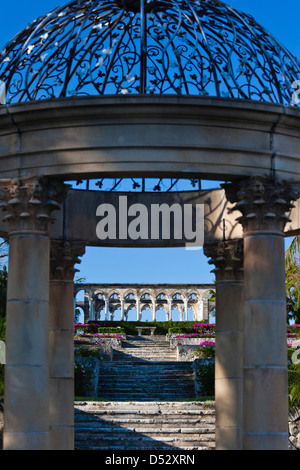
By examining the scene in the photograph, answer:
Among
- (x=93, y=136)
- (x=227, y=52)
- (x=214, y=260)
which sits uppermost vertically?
(x=227, y=52)

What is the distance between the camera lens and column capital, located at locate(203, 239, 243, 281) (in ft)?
82.9

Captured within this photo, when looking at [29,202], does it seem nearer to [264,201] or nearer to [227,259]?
[264,201]

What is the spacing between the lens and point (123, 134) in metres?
18.2

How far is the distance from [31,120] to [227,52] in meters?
5.57

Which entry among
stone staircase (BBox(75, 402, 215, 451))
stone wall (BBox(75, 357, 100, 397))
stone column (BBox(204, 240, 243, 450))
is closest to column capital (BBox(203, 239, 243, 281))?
stone column (BBox(204, 240, 243, 450))

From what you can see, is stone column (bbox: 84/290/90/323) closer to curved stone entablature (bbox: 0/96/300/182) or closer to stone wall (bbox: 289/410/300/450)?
stone wall (bbox: 289/410/300/450)

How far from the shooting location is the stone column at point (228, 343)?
2411cm

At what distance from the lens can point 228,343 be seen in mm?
24703

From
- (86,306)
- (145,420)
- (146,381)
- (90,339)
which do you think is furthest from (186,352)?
(86,306)

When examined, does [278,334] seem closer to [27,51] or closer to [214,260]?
[214,260]

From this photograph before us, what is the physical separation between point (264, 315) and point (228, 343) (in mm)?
6776

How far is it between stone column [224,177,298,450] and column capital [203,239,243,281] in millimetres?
6194

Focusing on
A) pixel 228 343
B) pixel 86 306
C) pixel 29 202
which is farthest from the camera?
pixel 86 306
